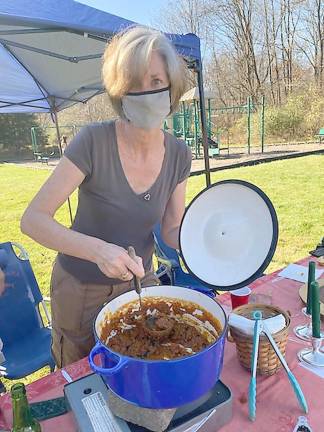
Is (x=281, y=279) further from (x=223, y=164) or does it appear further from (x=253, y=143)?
(x=253, y=143)

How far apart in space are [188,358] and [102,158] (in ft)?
2.44

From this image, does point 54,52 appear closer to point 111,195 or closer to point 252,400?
point 111,195

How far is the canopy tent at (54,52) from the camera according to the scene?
2.03 m

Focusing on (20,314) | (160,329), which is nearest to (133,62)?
(160,329)

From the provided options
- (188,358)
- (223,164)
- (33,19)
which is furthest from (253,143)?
(188,358)

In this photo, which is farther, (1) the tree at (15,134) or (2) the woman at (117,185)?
(1) the tree at (15,134)

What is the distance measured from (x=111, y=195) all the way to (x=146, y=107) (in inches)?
12.3

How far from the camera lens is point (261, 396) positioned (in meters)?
0.97

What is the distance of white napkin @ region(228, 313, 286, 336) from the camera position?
3.27ft

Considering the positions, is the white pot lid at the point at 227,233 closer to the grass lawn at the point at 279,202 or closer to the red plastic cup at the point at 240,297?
the red plastic cup at the point at 240,297

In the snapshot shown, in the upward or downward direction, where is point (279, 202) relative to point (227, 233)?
downward

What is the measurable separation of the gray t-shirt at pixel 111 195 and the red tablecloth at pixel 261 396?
16.3 inches

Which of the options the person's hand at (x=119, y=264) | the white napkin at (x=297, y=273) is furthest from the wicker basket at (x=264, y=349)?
the white napkin at (x=297, y=273)

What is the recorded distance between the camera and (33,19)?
1.95m
